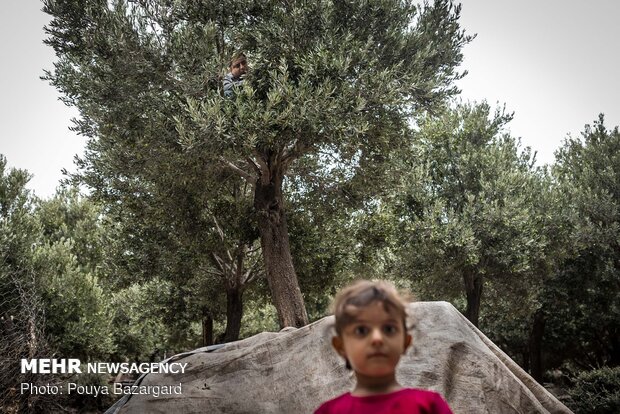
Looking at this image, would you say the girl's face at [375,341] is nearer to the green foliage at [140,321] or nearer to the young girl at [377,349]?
the young girl at [377,349]

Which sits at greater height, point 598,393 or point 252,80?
point 252,80

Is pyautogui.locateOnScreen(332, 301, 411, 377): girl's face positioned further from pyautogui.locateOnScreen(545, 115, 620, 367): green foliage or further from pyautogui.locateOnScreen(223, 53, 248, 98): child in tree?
pyautogui.locateOnScreen(545, 115, 620, 367): green foliage

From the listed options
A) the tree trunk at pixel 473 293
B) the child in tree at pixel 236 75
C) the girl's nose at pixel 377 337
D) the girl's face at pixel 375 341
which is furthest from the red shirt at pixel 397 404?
the tree trunk at pixel 473 293

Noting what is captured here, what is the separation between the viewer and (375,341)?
281 cm

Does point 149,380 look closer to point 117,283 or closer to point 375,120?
Result: point 375,120

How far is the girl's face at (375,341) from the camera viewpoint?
9.31ft

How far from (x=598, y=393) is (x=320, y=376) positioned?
12477 millimetres

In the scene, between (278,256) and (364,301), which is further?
(278,256)

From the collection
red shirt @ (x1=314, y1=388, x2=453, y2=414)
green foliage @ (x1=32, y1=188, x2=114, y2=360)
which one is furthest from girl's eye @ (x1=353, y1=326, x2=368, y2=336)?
green foliage @ (x1=32, y1=188, x2=114, y2=360)

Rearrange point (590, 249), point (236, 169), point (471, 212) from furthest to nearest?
Result: point (590, 249) < point (471, 212) < point (236, 169)

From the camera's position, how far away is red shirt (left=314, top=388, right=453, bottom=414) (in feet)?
9.44

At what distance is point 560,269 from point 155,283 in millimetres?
20727

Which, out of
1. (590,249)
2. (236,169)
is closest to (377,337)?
(236,169)

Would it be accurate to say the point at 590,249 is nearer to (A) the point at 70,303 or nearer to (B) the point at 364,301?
(A) the point at 70,303
